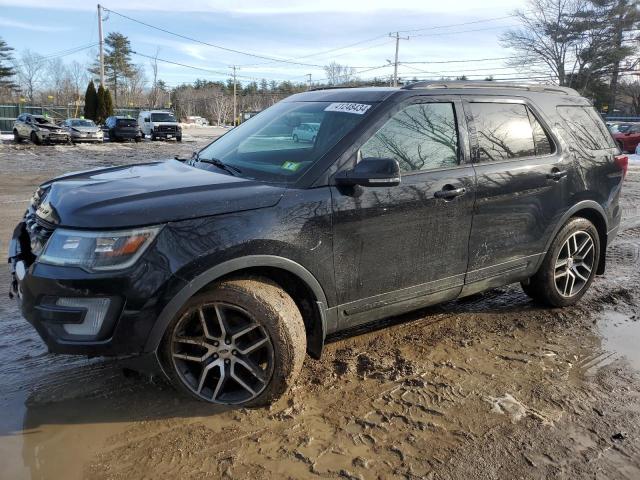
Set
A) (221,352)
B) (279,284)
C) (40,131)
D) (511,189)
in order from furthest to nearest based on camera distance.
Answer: (40,131) < (511,189) < (279,284) < (221,352)

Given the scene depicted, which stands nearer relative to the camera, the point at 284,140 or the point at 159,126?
the point at 284,140

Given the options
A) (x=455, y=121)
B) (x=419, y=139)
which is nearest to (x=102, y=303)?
(x=419, y=139)

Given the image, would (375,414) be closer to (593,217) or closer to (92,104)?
(593,217)

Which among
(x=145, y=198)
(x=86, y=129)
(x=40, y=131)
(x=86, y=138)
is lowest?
(x=86, y=138)

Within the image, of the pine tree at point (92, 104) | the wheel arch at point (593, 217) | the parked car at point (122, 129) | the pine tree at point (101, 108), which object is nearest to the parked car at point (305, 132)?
the wheel arch at point (593, 217)

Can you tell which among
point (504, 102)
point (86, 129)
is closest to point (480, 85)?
point (504, 102)

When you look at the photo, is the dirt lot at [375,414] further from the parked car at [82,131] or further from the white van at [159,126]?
the white van at [159,126]

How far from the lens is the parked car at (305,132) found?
3.49 meters

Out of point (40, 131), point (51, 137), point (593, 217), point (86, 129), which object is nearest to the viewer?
point (593, 217)

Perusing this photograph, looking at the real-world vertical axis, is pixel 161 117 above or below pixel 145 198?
below

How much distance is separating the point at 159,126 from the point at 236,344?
33.7m

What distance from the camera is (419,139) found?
138 inches

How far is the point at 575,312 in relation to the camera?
15.2 feet

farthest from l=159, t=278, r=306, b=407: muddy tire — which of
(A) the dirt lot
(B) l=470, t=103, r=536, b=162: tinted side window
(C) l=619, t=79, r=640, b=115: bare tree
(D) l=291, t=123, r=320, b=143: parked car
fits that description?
(C) l=619, t=79, r=640, b=115: bare tree
